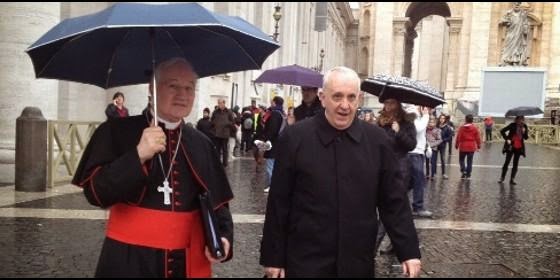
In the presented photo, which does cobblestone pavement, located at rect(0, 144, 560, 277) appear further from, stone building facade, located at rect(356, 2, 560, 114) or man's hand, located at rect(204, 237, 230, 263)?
stone building facade, located at rect(356, 2, 560, 114)

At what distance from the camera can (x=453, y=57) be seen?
4956 cm

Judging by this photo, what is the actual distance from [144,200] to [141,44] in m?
0.82

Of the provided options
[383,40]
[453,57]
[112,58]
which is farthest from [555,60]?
[112,58]

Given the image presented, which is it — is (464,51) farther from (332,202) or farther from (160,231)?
(160,231)

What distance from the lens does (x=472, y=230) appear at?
24.1 feet

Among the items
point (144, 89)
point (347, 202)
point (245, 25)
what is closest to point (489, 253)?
point (347, 202)

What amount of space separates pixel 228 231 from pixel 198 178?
298 mm

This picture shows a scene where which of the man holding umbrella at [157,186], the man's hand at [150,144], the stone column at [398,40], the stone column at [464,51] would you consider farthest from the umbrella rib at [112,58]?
the stone column at [398,40]

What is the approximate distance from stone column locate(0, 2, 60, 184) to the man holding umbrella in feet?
26.8

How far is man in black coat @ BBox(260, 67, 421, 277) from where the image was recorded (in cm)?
274

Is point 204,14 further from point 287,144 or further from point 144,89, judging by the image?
point 144,89

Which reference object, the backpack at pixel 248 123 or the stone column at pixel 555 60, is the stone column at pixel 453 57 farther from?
the backpack at pixel 248 123

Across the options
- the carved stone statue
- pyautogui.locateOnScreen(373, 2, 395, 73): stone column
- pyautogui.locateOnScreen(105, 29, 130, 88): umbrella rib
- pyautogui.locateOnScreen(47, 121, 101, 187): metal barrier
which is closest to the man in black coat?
pyautogui.locateOnScreen(105, 29, 130, 88): umbrella rib

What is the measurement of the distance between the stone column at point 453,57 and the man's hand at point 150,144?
45.5 m
